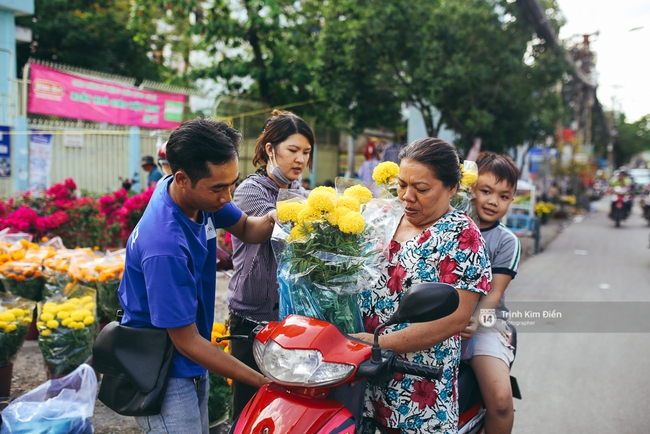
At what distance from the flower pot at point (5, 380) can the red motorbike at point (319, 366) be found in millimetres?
2582

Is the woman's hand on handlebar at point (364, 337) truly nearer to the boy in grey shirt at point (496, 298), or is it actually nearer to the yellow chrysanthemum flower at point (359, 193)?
the yellow chrysanthemum flower at point (359, 193)

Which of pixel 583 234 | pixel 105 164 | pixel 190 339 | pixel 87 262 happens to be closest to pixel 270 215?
pixel 190 339

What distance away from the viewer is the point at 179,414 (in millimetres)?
1810

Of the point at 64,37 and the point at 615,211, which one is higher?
the point at 64,37

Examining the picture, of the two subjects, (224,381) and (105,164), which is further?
(105,164)

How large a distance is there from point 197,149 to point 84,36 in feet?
56.2

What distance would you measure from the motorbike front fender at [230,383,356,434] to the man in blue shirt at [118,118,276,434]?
5.8 inches

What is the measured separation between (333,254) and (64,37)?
17.8 meters

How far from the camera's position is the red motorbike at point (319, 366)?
4.97 feet

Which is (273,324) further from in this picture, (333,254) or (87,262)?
(87,262)

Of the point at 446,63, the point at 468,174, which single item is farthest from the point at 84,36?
the point at 468,174

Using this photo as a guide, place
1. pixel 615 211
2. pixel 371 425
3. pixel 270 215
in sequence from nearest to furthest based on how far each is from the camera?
pixel 371 425
pixel 270 215
pixel 615 211

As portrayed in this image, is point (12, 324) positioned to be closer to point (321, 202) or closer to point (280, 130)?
point (280, 130)

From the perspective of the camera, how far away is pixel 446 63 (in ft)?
33.0
